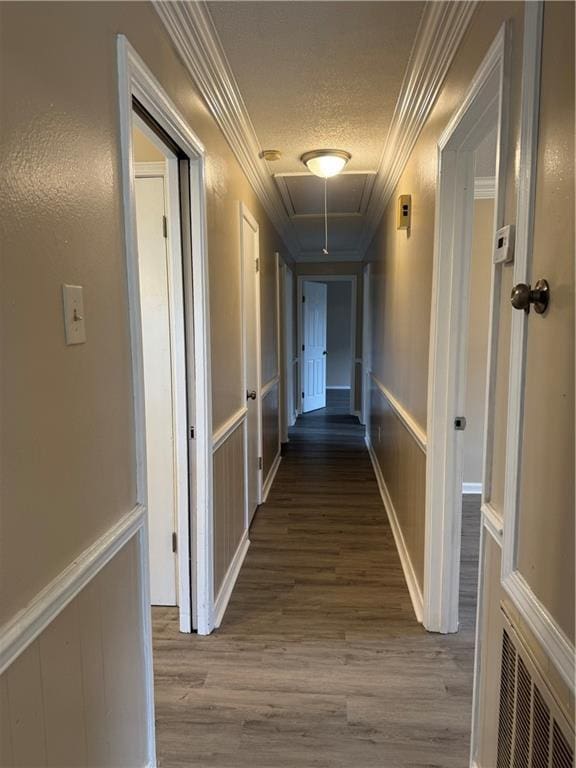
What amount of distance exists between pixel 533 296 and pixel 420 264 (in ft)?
4.65

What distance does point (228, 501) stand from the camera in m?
2.43

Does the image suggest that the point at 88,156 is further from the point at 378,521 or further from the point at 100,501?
the point at 378,521

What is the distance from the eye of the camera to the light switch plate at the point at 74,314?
2.97 feet

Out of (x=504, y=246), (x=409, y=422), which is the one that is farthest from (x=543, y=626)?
(x=409, y=422)

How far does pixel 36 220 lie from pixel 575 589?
1118 millimetres

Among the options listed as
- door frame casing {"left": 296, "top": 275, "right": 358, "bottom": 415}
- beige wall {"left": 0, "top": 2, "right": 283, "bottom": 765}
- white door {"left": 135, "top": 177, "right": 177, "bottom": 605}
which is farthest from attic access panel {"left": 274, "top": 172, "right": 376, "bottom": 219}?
door frame casing {"left": 296, "top": 275, "right": 358, "bottom": 415}

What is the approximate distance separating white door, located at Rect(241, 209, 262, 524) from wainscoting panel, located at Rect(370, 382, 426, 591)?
3.20ft

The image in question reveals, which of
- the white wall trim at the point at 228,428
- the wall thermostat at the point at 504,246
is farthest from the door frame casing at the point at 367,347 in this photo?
the wall thermostat at the point at 504,246

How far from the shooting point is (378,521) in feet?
10.7

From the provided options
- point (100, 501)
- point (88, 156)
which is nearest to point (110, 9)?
point (88, 156)

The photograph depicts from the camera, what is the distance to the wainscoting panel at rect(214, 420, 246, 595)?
7.20 ft

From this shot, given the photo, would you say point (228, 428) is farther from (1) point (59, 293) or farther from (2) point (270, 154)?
(2) point (270, 154)

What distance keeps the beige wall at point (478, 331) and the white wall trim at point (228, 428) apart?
5.90 feet

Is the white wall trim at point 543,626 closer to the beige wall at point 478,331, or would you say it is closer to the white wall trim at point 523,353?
the white wall trim at point 523,353
